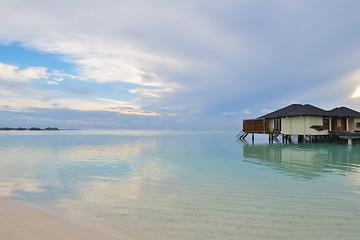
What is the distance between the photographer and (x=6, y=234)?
4.39m

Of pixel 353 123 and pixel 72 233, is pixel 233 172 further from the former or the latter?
pixel 353 123

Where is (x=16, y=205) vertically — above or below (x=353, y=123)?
below

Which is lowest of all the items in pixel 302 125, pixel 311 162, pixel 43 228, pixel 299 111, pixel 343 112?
pixel 43 228

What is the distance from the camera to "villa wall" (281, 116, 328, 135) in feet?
94.4

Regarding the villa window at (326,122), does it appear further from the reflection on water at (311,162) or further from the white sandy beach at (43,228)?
the white sandy beach at (43,228)

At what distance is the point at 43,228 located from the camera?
484 centimetres

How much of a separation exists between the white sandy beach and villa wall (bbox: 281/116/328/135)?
2840 centimetres

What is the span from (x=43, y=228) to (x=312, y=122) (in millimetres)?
29384

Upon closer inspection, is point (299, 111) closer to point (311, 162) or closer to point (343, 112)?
point (343, 112)

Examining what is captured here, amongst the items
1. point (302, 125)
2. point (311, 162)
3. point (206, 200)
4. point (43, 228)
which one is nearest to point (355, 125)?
point (302, 125)

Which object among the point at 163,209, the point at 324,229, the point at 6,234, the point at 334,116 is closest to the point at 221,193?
the point at 163,209

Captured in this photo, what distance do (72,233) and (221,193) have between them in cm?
447

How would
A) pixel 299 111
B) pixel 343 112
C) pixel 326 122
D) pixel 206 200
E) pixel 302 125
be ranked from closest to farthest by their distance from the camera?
pixel 206 200, pixel 302 125, pixel 299 111, pixel 326 122, pixel 343 112

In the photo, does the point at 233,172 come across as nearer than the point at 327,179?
No
